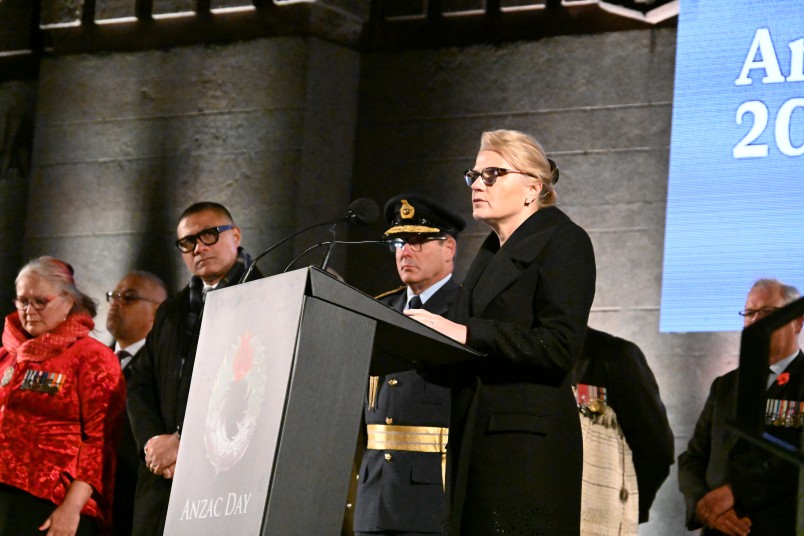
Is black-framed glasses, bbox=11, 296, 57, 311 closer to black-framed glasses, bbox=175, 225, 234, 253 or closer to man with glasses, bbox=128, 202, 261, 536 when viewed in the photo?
man with glasses, bbox=128, 202, 261, 536

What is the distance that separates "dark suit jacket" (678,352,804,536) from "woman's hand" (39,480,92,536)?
228cm

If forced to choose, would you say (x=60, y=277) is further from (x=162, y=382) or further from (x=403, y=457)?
(x=403, y=457)

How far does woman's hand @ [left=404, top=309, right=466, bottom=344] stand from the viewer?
285 cm

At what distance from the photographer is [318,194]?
645 centimetres

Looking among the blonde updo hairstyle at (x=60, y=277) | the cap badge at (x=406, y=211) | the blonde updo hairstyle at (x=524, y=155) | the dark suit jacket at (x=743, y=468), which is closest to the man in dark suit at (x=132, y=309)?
the blonde updo hairstyle at (x=60, y=277)

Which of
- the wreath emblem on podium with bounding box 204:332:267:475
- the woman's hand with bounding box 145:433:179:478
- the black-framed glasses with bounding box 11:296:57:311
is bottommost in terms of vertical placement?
the woman's hand with bounding box 145:433:179:478

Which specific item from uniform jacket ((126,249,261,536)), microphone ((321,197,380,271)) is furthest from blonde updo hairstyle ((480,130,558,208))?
Result: uniform jacket ((126,249,261,536))

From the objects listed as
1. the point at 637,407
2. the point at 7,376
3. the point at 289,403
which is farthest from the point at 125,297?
the point at 289,403

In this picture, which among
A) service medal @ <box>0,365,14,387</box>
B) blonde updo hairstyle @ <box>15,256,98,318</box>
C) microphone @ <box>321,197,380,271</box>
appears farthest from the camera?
blonde updo hairstyle @ <box>15,256,98,318</box>

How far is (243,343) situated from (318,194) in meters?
3.70

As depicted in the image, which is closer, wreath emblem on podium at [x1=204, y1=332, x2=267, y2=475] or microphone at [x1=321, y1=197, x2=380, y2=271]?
wreath emblem on podium at [x1=204, y1=332, x2=267, y2=475]

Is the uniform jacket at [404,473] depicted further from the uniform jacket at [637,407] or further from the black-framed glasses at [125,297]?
the black-framed glasses at [125,297]

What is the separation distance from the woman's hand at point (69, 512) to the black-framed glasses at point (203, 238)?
3.21 ft

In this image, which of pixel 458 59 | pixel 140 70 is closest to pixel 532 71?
pixel 458 59
